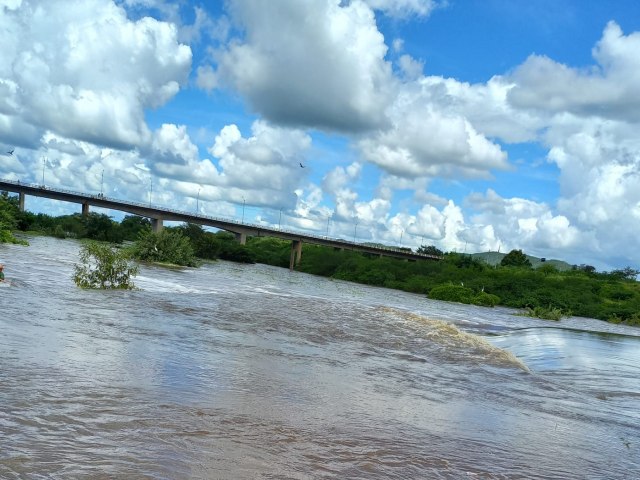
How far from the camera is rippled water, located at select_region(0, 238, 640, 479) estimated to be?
6.51 meters

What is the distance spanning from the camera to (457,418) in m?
10.5

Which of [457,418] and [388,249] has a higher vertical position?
[388,249]

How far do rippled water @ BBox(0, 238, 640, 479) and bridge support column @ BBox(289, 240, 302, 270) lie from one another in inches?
4416

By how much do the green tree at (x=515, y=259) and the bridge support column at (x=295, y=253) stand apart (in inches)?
1716

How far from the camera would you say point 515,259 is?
417 ft

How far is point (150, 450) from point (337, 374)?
7397 millimetres

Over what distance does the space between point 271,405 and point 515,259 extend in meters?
125

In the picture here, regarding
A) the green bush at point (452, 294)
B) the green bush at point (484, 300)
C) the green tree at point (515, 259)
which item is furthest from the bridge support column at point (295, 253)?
the green bush at point (484, 300)

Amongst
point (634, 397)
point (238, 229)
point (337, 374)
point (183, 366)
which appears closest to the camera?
point (183, 366)

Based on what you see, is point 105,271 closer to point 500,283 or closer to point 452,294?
point 452,294

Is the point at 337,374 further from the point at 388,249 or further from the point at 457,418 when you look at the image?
the point at 388,249

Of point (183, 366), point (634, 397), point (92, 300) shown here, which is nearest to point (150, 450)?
point (183, 366)

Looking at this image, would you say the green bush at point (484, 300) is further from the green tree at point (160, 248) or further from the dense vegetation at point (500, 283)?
the green tree at point (160, 248)

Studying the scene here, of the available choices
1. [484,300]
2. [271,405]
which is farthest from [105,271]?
A: [484,300]
